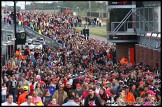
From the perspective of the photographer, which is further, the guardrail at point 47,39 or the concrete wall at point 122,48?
the guardrail at point 47,39

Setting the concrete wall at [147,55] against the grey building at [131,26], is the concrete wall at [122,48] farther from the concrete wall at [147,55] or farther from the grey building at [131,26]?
the concrete wall at [147,55]

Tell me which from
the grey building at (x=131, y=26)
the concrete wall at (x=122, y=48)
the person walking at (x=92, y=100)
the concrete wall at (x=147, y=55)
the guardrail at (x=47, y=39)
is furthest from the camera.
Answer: the guardrail at (x=47, y=39)

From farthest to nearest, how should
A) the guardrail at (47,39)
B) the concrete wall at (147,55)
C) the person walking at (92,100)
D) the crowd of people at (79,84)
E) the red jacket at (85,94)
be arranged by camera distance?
the guardrail at (47,39), the concrete wall at (147,55), the red jacket at (85,94), the crowd of people at (79,84), the person walking at (92,100)

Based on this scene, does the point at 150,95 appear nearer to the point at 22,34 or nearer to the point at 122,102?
the point at 122,102

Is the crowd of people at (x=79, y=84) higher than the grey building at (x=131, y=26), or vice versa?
the grey building at (x=131, y=26)

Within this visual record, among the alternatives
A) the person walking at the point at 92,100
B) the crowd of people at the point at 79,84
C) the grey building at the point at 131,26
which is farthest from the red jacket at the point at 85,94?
the grey building at the point at 131,26

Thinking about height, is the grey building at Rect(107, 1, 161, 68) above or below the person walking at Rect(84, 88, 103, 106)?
above

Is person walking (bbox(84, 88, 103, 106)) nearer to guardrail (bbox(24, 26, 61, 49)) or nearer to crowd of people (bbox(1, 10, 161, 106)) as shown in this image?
crowd of people (bbox(1, 10, 161, 106))

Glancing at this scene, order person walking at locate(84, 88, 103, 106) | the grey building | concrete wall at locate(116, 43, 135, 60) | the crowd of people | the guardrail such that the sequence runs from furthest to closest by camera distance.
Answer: the guardrail, concrete wall at locate(116, 43, 135, 60), the grey building, the crowd of people, person walking at locate(84, 88, 103, 106)

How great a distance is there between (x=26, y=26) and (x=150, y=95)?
1802 inches

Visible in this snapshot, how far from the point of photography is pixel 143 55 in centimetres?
4125

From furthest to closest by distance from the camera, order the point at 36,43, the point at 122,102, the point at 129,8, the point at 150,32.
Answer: the point at 36,43 < the point at 129,8 < the point at 150,32 < the point at 122,102

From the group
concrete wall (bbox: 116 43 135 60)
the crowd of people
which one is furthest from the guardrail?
concrete wall (bbox: 116 43 135 60)

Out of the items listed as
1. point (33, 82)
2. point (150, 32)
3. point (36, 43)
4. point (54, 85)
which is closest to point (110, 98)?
point (54, 85)
